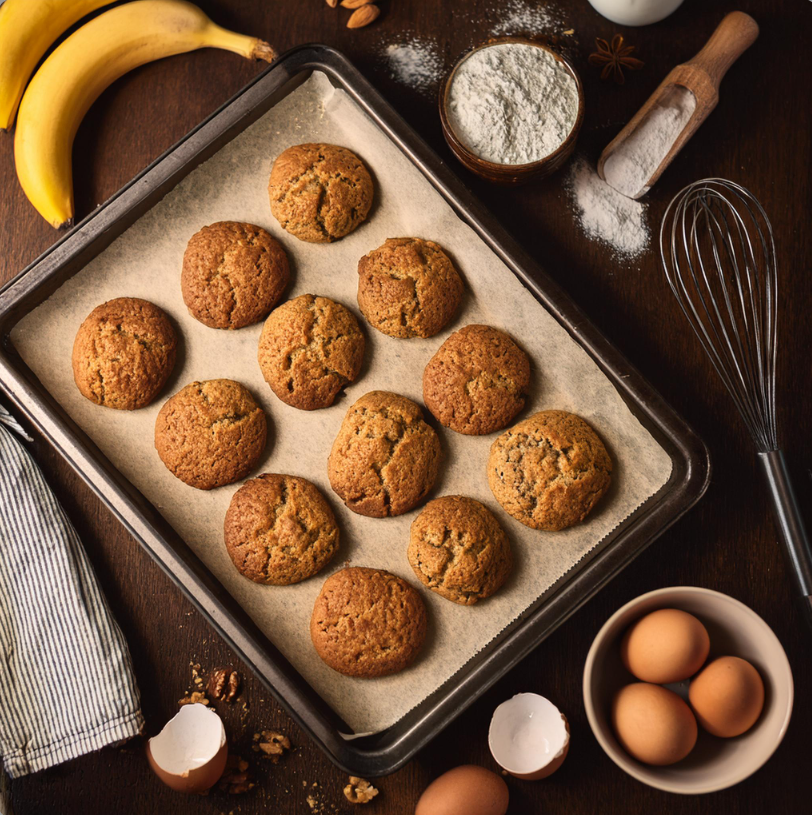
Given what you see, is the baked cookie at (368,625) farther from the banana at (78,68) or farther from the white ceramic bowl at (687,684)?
the banana at (78,68)

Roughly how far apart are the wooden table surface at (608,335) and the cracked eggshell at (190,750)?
0.29 feet

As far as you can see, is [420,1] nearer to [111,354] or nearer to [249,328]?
[249,328]

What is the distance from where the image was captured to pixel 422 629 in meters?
1.45

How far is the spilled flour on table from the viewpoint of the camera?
5.25ft

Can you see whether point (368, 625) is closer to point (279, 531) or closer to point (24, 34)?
point (279, 531)

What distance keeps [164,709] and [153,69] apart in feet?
4.99

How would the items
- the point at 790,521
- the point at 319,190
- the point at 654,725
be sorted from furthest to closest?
1. the point at 319,190
2. the point at 790,521
3. the point at 654,725

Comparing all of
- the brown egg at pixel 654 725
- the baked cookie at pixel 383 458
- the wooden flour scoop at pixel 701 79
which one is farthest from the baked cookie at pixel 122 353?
the brown egg at pixel 654 725

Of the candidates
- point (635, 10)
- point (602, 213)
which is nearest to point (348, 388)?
point (602, 213)

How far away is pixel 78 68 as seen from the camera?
1550mm

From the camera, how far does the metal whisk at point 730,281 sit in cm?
155

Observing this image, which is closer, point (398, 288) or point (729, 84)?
point (398, 288)

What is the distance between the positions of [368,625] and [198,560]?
16.1 inches

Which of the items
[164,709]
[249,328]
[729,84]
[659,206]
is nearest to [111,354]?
[249,328]
